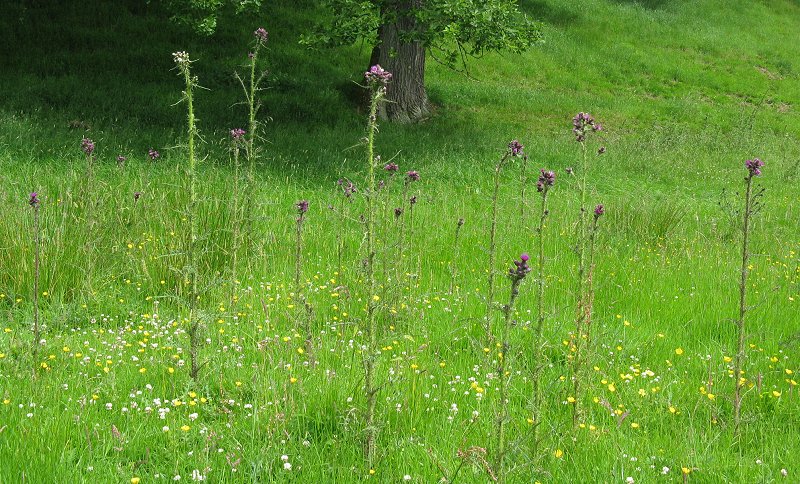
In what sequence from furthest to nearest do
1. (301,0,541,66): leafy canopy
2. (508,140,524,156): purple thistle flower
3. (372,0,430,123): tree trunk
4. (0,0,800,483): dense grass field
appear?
(372,0,430,123): tree trunk < (301,0,541,66): leafy canopy < (508,140,524,156): purple thistle flower < (0,0,800,483): dense grass field

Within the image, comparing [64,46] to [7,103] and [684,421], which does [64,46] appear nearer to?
[7,103]

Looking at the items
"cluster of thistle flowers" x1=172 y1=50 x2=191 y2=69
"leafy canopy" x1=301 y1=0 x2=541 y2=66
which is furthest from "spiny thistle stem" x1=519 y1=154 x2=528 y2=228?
"leafy canopy" x1=301 y1=0 x2=541 y2=66

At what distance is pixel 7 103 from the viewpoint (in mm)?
11859

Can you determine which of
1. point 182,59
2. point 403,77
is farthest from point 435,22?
point 182,59

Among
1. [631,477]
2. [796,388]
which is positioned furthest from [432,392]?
[796,388]

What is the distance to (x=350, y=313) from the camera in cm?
503

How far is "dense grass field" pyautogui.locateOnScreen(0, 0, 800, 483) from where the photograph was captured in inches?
125

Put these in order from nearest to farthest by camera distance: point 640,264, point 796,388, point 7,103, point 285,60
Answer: point 796,388, point 640,264, point 7,103, point 285,60

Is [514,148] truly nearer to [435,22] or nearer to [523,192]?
[523,192]

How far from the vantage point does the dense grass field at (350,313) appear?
3174 mm

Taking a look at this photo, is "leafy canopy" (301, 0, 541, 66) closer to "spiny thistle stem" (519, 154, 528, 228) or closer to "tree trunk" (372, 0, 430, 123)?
"tree trunk" (372, 0, 430, 123)

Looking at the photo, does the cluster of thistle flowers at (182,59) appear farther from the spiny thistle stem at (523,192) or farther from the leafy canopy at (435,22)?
the leafy canopy at (435,22)

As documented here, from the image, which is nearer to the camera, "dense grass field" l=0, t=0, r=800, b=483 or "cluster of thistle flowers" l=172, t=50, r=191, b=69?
"dense grass field" l=0, t=0, r=800, b=483

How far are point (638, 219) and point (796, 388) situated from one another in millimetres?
4056
